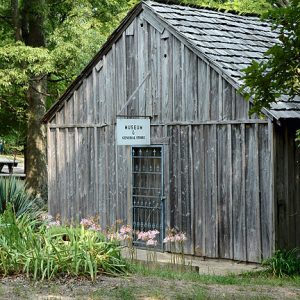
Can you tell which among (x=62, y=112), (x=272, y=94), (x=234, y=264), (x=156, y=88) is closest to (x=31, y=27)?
(x=62, y=112)

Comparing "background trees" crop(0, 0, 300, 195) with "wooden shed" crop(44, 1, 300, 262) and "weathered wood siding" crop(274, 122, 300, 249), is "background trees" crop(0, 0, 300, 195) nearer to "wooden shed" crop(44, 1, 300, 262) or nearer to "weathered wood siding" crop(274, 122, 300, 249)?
"wooden shed" crop(44, 1, 300, 262)

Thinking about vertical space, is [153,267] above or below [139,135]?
below

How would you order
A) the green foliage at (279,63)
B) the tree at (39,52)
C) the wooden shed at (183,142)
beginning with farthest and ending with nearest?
1. the tree at (39,52)
2. the wooden shed at (183,142)
3. the green foliage at (279,63)

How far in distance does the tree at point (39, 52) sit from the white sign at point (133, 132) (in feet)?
19.0

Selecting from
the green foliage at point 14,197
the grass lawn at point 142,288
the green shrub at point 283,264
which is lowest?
the green shrub at point 283,264

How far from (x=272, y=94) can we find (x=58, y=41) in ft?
43.0

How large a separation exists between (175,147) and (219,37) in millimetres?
2404

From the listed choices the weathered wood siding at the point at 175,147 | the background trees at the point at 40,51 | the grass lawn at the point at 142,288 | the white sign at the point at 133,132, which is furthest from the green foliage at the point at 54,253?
the background trees at the point at 40,51

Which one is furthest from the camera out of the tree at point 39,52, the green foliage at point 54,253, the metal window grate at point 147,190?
the tree at point 39,52

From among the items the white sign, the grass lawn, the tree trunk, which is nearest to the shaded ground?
the grass lawn

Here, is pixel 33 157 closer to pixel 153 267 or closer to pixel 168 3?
pixel 168 3

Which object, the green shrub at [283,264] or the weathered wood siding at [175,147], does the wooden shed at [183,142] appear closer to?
the weathered wood siding at [175,147]

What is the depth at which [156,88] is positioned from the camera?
584 inches

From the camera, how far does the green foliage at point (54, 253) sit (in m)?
8.80
